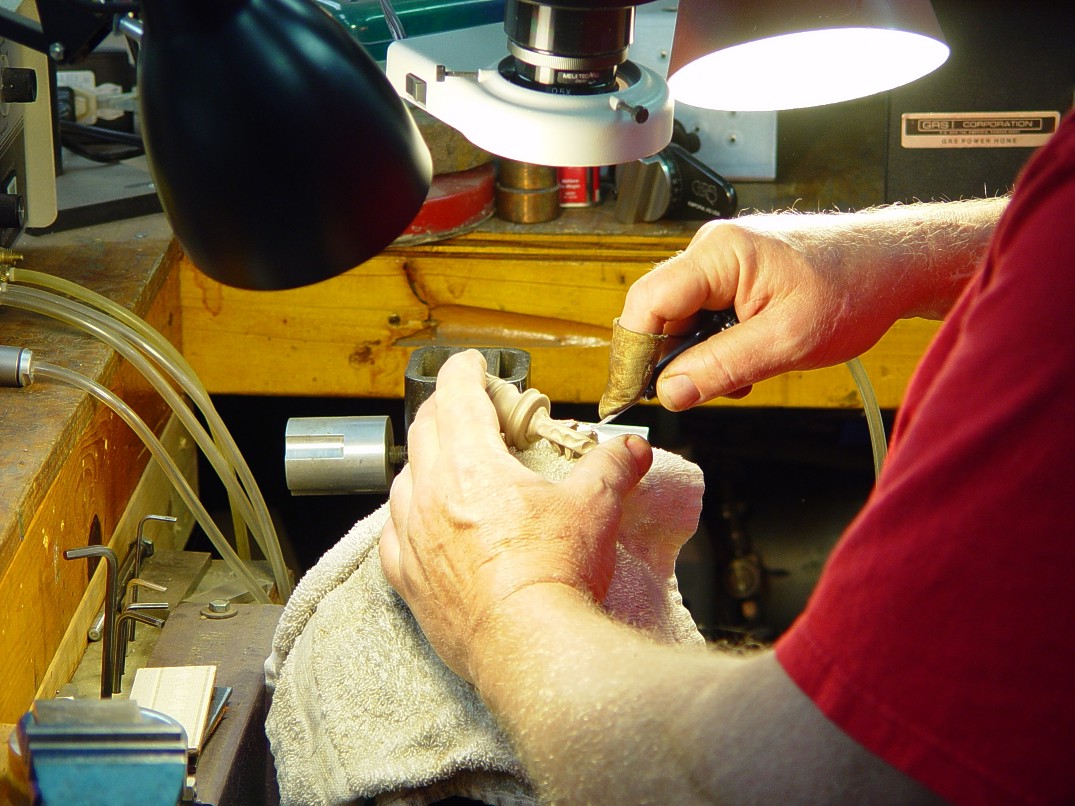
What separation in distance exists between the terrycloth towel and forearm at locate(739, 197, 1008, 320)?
0.74 feet

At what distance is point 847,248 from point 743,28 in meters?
0.27

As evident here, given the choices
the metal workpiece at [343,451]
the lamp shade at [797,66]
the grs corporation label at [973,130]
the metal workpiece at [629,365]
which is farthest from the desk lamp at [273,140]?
the grs corporation label at [973,130]

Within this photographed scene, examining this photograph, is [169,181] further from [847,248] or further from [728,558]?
[728,558]

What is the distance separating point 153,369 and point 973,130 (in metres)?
1.16

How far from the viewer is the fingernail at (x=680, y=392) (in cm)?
100

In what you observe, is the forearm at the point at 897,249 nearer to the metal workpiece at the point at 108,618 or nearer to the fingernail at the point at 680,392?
the fingernail at the point at 680,392

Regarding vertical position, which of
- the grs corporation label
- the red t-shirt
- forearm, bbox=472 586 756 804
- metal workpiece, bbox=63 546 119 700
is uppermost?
the red t-shirt

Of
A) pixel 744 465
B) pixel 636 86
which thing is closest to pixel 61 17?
pixel 636 86

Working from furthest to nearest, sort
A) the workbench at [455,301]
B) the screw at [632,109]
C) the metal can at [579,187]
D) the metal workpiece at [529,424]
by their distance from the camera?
1. the metal can at [579,187]
2. the workbench at [455,301]
3. the metal workpiece at [529,424]
4. the screw at [632,109]

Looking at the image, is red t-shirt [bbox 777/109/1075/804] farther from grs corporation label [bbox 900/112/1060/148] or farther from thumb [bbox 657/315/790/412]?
grs corporation label [bbox 900/112/1060/148]

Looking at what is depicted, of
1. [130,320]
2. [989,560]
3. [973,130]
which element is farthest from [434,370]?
[973,130]

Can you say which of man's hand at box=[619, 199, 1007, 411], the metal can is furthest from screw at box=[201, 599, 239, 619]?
the metal can

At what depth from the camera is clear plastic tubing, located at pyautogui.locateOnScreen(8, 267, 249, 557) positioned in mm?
1278

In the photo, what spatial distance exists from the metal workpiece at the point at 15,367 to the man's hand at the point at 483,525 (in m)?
0.47
